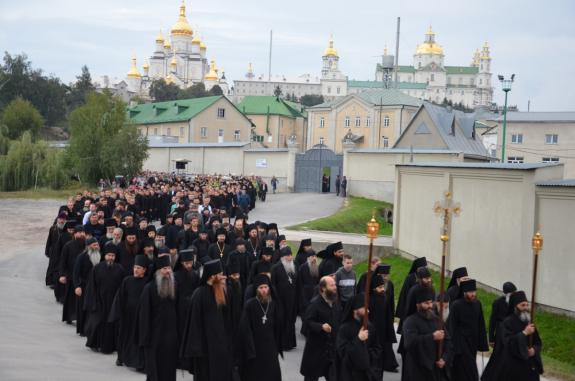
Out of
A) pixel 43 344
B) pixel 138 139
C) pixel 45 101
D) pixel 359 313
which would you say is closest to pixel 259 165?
pixel 138 139

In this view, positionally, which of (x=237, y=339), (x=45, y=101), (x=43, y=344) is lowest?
(x=43, y=344)

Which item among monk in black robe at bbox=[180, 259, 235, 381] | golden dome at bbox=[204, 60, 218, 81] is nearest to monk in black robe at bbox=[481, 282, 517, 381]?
monk in black robe at bbox=[180, 259, 235, 381]

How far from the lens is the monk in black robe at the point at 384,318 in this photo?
1096cm

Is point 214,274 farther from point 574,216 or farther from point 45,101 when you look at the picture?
point 45,101

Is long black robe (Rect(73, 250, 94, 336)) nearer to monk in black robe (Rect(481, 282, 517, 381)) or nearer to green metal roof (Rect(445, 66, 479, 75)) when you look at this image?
Result: monk in black robe (Rect(481, 282, 517, 381))

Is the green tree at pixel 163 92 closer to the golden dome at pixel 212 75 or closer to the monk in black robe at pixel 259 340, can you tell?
the golden dome at pixel 212 75

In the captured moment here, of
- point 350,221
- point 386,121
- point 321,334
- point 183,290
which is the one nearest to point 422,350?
point 321,334

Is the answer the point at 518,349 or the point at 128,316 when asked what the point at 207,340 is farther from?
the point at 518,349

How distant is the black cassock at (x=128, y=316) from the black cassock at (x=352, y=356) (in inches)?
125

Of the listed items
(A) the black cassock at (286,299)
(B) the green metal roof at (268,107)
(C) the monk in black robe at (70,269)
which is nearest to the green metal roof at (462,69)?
(B) the green metal roof at (268,107)

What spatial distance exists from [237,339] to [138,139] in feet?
117

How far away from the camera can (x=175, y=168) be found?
169 feet

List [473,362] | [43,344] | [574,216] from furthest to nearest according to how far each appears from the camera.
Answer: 1. [574,216]
2. [43,344]
3. [473,362]

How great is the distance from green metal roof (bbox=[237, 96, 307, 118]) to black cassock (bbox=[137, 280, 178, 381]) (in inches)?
2980
